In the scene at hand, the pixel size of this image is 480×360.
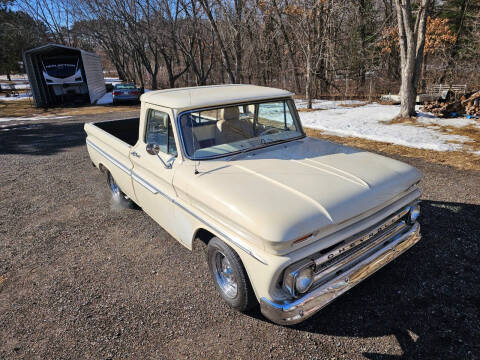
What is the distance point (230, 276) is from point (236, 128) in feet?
5.26

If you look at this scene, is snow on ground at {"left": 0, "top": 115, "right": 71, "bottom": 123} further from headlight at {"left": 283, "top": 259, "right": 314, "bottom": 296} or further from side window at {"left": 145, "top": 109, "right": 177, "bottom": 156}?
headlight at {"left": 283, "top": 259, "right": 314, "bottom": 296}

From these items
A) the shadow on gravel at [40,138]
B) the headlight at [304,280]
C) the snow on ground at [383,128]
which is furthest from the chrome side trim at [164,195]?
the snow on ground at [383,128]

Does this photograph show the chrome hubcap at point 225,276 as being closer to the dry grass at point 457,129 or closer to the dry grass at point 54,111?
the dry grass at point 457,129

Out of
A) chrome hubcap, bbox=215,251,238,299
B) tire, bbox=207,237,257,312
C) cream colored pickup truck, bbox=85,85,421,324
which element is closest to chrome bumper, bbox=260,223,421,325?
cream colored pickup truck, bbox=85,85,421,324

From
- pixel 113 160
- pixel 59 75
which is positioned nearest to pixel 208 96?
pixel 113 160

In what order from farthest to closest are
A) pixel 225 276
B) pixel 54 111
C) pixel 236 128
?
pixel 54 111 < pixel 236 128 < pixel 225 276

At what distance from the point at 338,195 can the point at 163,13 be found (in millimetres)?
24032

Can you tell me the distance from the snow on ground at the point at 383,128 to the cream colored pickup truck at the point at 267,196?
17.3 ft

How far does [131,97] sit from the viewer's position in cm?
1847

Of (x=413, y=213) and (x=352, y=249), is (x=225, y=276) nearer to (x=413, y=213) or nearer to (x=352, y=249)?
(x=352, y=249)

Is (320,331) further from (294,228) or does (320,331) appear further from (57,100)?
(57,100)

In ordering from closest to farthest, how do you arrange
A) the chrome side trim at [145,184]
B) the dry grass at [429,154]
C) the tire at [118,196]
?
the chrome side trim at [145,184] < the tire at [118,196] < the dry grass at [429,154]

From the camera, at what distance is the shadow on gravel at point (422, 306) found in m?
2.32

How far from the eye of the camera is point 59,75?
17.8 meters
